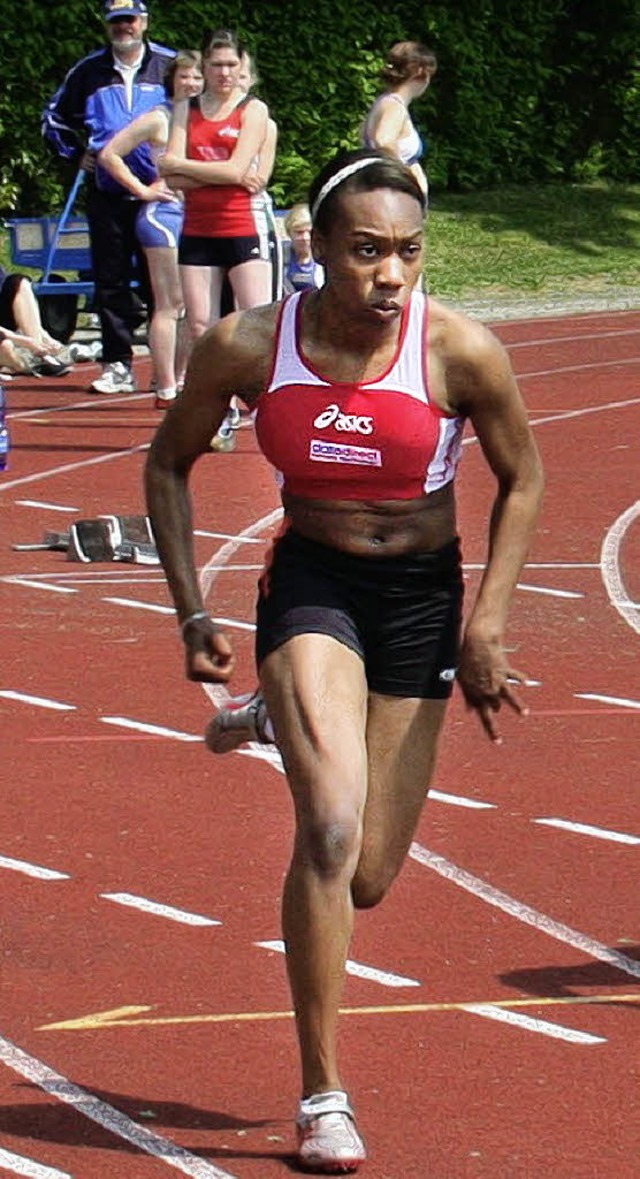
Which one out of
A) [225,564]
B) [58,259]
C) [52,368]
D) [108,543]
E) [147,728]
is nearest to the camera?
[147,728]

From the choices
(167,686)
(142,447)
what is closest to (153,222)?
(142,447)

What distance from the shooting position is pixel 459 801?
763 centimetres

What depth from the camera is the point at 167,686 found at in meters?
9.16

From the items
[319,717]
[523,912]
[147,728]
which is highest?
[319,717]

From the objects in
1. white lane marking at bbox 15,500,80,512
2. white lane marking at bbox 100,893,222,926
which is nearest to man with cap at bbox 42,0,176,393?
white lane marking at bbox 15,500,80,512

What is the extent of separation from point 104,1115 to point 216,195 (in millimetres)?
8981

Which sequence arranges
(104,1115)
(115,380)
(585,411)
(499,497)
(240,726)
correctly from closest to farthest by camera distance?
(104,1115)
(499,497)
(240,726)
(585,411)
(115,380)

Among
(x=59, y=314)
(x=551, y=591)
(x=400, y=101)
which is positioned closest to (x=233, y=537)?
(x=551, y=591)

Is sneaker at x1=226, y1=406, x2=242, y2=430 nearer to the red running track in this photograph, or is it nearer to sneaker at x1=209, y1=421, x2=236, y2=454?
sneaker at x1=209, y1=421, x2=236, y2=454

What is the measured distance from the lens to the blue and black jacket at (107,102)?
15.9 metres

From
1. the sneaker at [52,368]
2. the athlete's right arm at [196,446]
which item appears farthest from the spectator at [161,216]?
the athlete's right arm at [196,446]

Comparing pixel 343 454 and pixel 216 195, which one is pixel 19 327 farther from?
pixel 343 454

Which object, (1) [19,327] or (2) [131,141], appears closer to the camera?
(1) [19,327]

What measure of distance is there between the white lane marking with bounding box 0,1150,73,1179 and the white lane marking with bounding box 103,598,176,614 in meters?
5.59
